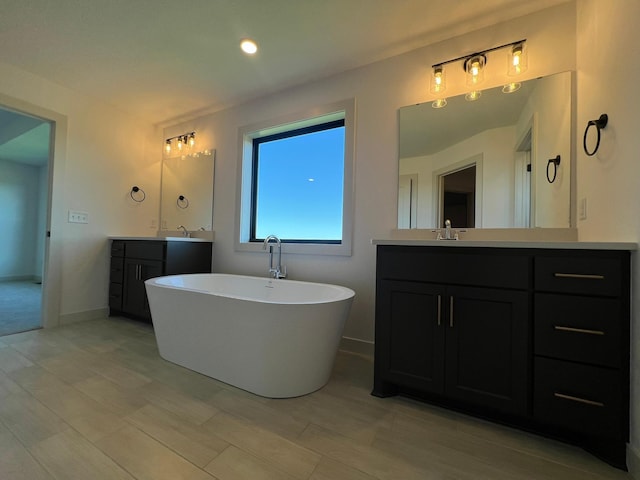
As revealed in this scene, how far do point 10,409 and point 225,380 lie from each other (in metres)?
1.00

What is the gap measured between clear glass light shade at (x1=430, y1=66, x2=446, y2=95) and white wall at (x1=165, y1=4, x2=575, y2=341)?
5 cm

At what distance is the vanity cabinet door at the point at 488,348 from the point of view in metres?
1.22

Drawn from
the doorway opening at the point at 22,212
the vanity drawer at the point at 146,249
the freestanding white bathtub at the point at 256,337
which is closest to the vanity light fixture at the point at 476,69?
the freestanding white bathtub at the point at 256,337

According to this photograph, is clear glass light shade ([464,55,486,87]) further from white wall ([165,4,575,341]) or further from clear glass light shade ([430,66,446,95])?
clear glass light shade ([430,66,446,95])

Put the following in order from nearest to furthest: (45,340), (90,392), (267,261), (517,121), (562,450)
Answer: (562,450)
(90,392)
(517,121)
(45,340)
(267,261)

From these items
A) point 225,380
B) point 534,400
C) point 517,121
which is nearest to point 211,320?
point 225,380

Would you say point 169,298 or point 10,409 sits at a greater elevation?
point 169,298

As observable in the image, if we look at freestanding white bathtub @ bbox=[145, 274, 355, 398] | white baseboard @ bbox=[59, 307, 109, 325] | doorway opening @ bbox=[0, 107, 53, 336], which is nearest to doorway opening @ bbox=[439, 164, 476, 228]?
freestanding white bathtub @ bbox=[145, 274, 355, 398]

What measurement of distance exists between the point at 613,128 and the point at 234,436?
2.21 metres

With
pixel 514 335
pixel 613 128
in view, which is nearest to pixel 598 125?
pixel 613 128

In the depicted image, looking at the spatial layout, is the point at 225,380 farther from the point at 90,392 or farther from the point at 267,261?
the point at 267,261

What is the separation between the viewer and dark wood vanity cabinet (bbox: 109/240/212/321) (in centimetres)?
264

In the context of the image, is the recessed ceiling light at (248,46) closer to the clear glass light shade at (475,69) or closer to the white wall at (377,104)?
the white wall at (377,104)

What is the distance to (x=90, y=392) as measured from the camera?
1514mm
